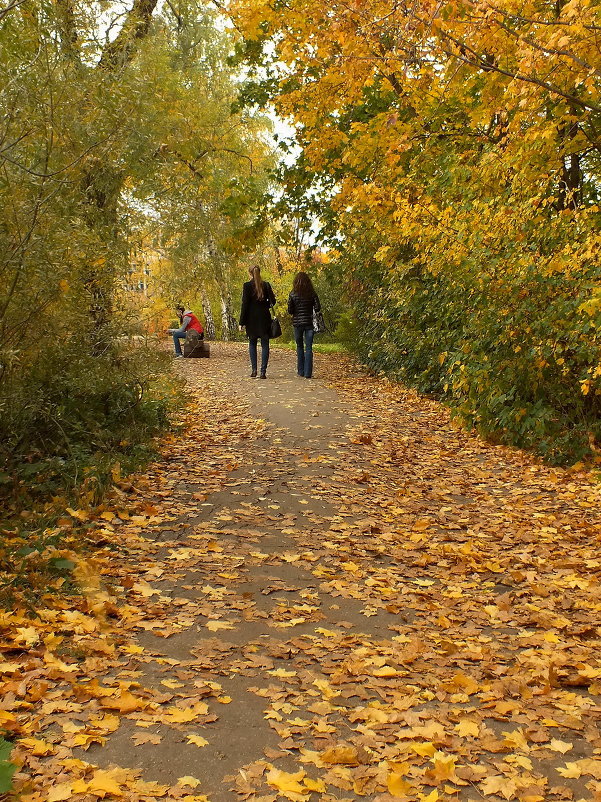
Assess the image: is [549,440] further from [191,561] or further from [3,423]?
[3,423]

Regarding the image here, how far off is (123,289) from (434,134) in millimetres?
6158

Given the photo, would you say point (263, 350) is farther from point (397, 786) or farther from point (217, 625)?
point (397, 786)

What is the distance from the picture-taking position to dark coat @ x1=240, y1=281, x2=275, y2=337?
1464 cm

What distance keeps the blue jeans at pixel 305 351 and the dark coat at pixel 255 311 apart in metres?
0.71

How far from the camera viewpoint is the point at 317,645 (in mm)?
4387

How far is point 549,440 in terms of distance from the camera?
9.02m

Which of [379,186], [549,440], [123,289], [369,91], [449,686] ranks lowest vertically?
[449,686]

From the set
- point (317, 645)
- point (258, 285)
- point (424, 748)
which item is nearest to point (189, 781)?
point (424, 748)

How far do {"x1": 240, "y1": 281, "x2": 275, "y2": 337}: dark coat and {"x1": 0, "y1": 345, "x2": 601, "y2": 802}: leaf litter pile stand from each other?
6.78m

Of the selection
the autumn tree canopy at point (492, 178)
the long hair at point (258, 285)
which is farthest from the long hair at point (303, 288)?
the autumn tree canopy at point (492, 178)

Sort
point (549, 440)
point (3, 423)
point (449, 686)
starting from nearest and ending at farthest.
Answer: point (449, 686) < point (3, 423) < point (549, 440)

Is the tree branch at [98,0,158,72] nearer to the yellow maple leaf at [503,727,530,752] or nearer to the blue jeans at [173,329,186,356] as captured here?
the yellow maple leaf at [503,727,530,752]

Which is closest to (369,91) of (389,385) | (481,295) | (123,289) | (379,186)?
(379,186)

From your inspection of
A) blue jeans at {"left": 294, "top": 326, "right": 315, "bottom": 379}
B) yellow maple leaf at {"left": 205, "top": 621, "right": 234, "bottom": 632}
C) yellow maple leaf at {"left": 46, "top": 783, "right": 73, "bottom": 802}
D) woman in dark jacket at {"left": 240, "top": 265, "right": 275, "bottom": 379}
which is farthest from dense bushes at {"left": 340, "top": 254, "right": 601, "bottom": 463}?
yellow maple leaf at {"left": 46, "top": 783, "right": 73, "bottom": 802}
